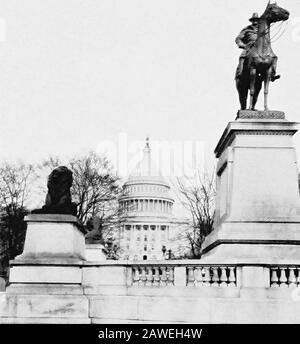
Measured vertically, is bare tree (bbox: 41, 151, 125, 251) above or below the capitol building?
below

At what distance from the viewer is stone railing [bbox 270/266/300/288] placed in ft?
48.2

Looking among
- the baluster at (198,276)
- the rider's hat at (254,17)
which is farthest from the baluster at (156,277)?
the rider's hat at (254,17)

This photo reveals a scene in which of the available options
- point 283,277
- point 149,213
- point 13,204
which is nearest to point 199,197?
point 13,204

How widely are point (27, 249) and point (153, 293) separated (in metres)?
3.40

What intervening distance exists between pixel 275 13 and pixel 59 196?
775 cm

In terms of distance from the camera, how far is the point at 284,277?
14727 mm

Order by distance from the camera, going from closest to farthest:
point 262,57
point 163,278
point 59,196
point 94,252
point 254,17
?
1. point 163,278
2. point 59,196
3. point 262,57
4. point 254,17
5. point 94,252

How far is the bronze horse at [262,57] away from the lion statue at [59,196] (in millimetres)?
5493

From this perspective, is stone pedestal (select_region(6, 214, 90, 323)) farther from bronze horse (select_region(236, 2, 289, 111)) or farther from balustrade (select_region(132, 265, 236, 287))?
bronze horse (select_region(236, 2, 289, 111))

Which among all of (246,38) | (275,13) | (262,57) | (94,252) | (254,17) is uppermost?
(254,17)

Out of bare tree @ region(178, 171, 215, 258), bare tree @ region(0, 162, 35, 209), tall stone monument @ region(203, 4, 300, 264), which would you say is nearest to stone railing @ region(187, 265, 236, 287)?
tall stone monument @ region(203, 4, 300, 264)

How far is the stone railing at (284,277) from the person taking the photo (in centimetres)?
1470

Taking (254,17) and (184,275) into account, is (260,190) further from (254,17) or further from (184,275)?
(254,17)

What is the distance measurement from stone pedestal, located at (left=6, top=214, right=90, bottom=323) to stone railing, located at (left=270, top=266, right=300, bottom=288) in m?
4.30
